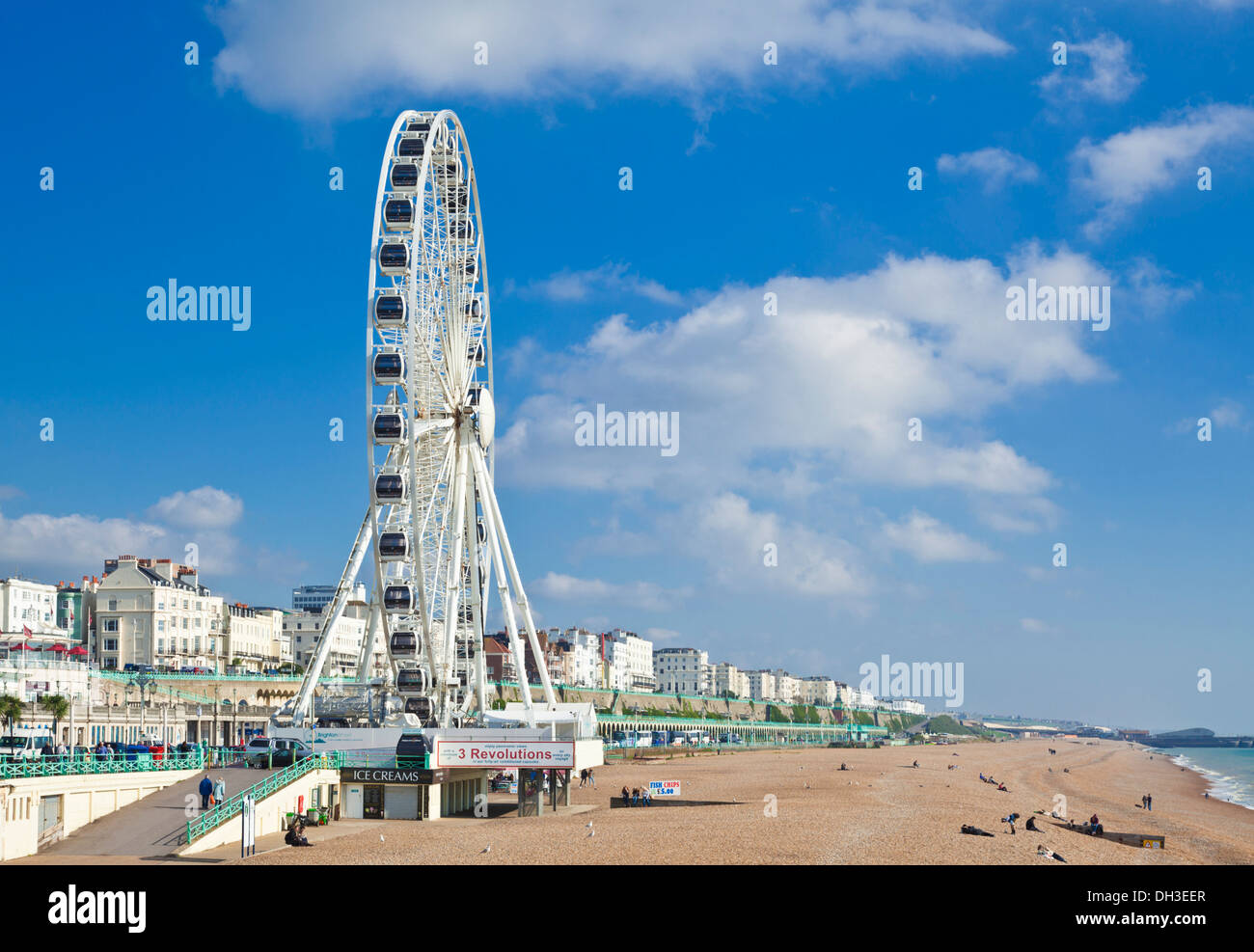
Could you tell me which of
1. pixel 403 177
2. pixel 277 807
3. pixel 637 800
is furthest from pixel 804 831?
pixel 403 177

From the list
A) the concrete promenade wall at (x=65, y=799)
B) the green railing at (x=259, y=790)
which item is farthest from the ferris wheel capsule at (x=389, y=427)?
the concrete promenade wall at (x=65, y=799)

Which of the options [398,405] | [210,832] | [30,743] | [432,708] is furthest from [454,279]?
[210,832]

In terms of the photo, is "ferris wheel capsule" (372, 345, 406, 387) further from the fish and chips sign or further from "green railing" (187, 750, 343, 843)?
"green railing" (187, 750, 343, 843)

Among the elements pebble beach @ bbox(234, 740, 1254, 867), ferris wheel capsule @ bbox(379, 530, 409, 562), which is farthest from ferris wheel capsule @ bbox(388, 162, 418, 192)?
pebble beach @ bbox(234, 740, 1254, 867)

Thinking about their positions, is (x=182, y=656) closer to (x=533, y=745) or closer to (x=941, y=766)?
(x=941, y=766)

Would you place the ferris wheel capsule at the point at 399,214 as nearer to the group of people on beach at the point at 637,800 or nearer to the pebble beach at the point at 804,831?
the pebble beach at the point at 804,831
